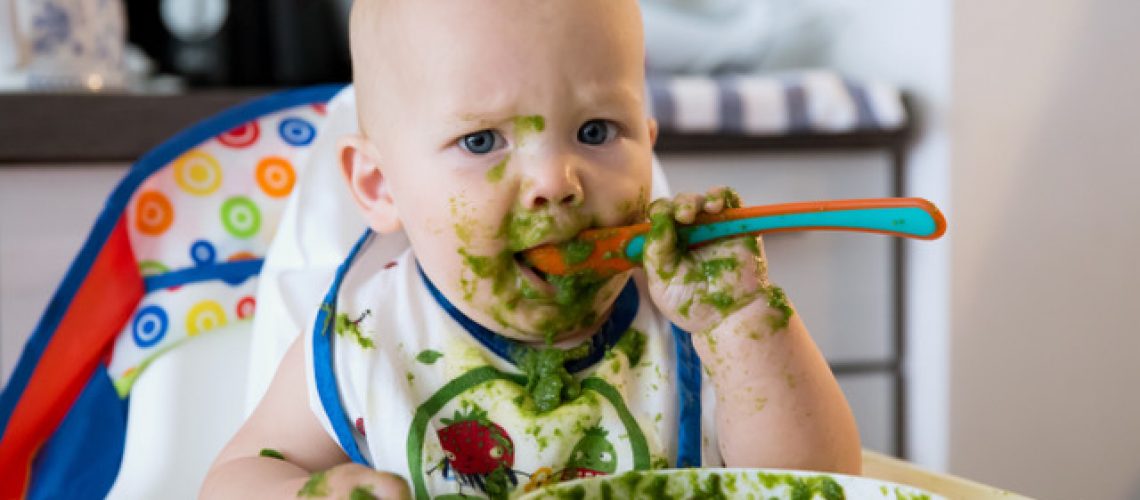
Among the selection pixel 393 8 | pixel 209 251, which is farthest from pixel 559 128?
pixel 209 251

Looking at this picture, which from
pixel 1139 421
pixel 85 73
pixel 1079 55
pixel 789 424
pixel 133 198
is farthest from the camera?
pixel 1139 421

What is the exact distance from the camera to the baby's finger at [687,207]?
0.64 m

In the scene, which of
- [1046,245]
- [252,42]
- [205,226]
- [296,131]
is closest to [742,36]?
[1046,245]

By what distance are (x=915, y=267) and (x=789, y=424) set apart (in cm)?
103

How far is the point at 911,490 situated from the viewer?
1.71ft

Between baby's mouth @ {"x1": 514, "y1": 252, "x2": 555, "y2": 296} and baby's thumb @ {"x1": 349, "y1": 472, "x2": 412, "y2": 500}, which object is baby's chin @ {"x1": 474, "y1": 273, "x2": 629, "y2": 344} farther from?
baby's thumb @ {"x1": 349, "y1": 472, "x2": 412, "y2": 500}

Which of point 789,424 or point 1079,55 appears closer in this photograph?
point 789,424

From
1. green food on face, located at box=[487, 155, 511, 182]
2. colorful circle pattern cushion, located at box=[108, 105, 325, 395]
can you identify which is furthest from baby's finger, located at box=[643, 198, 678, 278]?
colorful circle pattern cushion, located at box=[108, 105, 325, 395]

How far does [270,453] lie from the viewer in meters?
0.77

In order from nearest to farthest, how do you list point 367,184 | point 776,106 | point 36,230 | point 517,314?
point 517,314 < point 367,184 < point 36,230 < point 776,106

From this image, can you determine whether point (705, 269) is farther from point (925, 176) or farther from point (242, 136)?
point (925, 176)

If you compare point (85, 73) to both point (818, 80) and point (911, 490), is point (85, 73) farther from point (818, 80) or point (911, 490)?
point (911, 490)

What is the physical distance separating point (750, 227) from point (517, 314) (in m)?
0.19

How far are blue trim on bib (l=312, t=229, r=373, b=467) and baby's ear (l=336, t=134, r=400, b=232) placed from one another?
0.23ft
